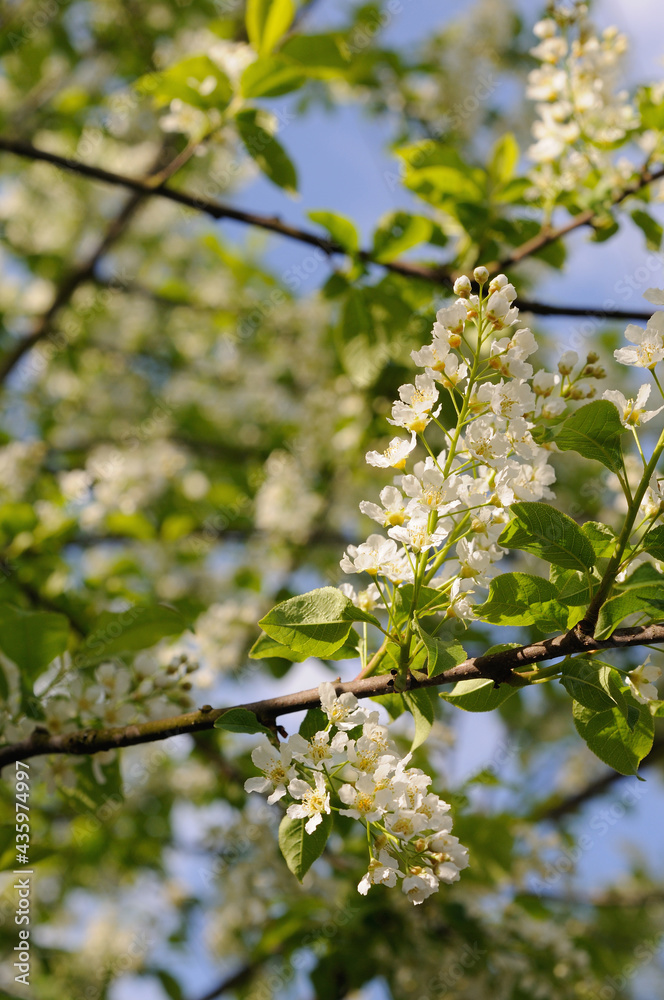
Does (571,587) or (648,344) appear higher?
(648,344)

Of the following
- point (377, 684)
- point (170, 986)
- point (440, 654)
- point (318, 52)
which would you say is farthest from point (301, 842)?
point (170, 986)

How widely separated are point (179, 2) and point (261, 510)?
383 centimetres

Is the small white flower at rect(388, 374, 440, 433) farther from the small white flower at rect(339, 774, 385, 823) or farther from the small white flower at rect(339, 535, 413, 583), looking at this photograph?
the small white flower at rect(339, 774, 385, 823)

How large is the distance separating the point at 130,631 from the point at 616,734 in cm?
121

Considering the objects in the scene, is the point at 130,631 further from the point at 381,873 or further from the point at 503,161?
the point at 503,161

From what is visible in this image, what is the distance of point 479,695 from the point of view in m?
1.18

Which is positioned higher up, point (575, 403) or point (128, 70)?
point (575, 403)

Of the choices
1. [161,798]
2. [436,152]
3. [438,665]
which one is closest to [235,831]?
[161,798]

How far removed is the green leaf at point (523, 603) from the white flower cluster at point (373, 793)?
0.26m

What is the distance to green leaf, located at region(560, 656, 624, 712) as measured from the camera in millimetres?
1138

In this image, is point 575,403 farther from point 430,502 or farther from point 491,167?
point 491,167

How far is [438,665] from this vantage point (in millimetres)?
1101

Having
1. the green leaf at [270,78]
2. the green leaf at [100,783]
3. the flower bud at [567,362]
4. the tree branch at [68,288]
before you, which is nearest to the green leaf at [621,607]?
the flower bud at [567,362]

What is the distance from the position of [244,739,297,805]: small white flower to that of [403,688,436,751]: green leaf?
21 centimetres
